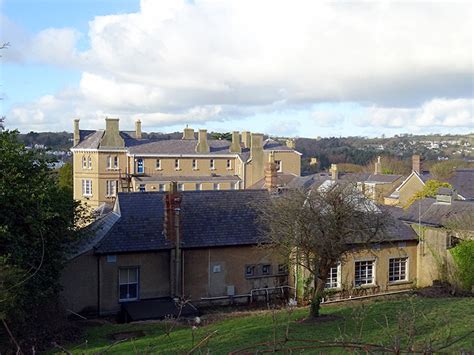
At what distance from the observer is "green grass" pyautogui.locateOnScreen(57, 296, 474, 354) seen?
1652 centimetres

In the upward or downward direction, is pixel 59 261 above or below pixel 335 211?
below

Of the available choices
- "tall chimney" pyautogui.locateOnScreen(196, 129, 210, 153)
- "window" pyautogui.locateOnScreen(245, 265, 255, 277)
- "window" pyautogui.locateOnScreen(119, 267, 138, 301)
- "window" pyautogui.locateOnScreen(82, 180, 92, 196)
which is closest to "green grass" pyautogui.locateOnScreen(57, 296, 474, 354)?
"window" pyautogui.locateOnScreen(119, 267, 138, 301)

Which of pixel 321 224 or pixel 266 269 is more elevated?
pixel 321 224

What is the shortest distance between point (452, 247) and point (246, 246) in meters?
11.0

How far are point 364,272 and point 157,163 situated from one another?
38.1 metres

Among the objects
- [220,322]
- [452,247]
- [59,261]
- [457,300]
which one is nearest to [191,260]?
[220,322]

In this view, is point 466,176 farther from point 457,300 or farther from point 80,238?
point 80,238

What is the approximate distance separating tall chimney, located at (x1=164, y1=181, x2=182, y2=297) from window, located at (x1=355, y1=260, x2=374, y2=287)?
9.38 metres

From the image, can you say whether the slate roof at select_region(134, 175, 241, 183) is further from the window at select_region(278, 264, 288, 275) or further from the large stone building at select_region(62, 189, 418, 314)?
the window at select_region(278, 264, 288, 275)

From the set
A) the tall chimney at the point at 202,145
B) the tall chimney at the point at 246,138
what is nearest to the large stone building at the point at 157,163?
the tall chimney at the point at 202,145

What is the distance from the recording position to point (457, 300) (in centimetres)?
2261

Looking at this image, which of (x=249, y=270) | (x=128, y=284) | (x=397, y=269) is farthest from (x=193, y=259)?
(x=397, y=269)

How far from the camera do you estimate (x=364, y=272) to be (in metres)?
28.0

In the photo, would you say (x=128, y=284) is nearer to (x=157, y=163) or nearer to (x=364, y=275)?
(x=364, y=275)
